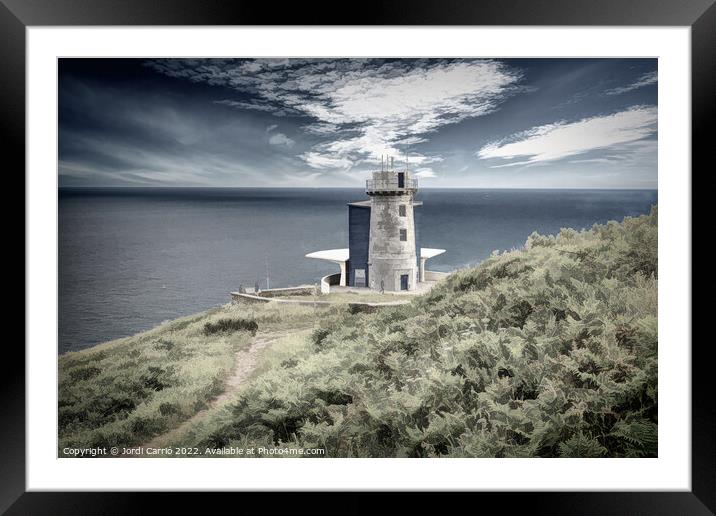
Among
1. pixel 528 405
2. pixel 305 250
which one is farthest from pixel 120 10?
pixel 528 405

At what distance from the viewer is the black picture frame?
158 inches

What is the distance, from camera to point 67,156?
5.97 metres

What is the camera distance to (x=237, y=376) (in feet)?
19.8

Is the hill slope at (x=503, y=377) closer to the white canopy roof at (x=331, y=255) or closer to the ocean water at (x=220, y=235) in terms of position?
the ocean water at (x=220, y=235)

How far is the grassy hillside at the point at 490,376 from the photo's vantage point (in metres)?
4.46

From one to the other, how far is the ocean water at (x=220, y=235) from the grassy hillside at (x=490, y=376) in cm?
53

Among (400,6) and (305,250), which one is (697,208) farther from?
(305,250)

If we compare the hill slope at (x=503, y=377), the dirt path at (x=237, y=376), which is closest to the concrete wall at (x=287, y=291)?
the dirt path at (x=237, y=376)

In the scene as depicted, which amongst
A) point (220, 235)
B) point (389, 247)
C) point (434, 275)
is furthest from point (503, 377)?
point (220, 235)

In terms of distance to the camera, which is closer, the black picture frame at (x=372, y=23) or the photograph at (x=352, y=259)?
the black picture frame at (x=372, y=23)

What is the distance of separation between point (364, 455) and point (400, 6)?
4.44 meters

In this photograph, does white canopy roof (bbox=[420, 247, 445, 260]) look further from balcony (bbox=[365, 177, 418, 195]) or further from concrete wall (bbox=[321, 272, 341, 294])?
concrete wall (bbox=[321, 272, 341, 294])

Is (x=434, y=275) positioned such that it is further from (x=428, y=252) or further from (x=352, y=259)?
(x=352, y=259)

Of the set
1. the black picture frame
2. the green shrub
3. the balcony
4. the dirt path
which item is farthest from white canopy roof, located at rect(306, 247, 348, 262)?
the black picture frame
